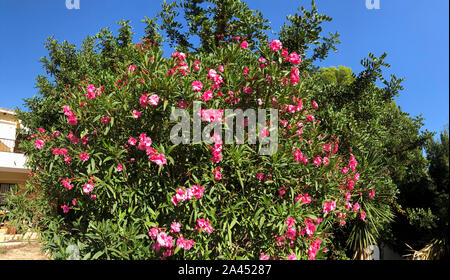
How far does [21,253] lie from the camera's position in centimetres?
945

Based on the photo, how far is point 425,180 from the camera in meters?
9.48

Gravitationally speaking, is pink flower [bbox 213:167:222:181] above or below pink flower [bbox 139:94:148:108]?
below

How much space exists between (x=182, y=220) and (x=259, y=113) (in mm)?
1474

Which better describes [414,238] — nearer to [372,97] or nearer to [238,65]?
[372,97]

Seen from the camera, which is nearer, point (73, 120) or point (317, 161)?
point (73, 120)

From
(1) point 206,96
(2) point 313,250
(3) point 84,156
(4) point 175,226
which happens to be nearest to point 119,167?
(3) point 84,156

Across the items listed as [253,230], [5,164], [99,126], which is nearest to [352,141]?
[253,230]

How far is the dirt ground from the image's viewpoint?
345 inches

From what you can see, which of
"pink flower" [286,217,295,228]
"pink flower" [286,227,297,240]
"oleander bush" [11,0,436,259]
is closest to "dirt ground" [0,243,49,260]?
"oleander bush" [11,0,436,259]

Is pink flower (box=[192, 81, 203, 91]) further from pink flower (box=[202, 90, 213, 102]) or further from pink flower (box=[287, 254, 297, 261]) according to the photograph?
pink flower (box=[287, 254, 297, 261])

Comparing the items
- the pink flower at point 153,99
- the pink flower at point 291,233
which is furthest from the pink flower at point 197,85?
the pink flower at point 291,233

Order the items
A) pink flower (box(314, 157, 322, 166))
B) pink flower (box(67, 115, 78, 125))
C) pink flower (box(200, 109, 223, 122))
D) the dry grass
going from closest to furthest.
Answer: pink flower (box(200, 109, 223, 122)) → pink flower (box(67, 115, 78, 125)) → pink flower (box(314, 157, 322, 166)) → the dry grass

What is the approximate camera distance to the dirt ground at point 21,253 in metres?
8.77

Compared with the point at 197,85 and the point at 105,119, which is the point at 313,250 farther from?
the point at 105,119
